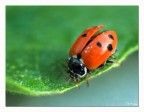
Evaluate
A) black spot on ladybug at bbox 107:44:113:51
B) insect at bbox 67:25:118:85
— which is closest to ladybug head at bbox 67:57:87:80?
insect at bbox 67:25:118:85

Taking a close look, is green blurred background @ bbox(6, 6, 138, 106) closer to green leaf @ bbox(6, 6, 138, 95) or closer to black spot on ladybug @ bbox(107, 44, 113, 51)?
green leaf @ bbox(6, 6, 138, 95)

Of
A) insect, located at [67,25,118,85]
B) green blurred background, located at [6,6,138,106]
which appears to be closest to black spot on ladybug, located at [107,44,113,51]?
insect, located at [67,25,118,85]

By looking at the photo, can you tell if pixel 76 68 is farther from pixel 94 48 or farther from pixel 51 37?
pixel 51 37

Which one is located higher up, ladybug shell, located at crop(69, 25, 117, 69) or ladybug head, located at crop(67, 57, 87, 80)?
ladybug shell, located at crop(69, 25, 117, 69)

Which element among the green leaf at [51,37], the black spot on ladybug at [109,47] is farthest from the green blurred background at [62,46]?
the black spot on ladybug at [109,47]

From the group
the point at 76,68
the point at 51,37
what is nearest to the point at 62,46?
the point at 51,37

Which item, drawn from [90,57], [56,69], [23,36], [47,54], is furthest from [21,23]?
[90,57]
